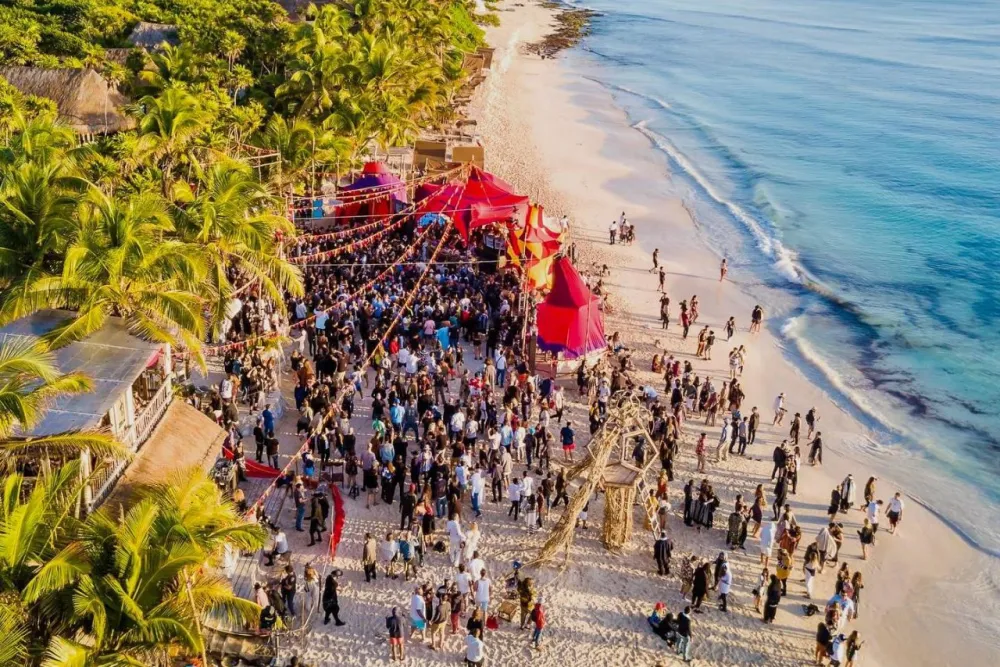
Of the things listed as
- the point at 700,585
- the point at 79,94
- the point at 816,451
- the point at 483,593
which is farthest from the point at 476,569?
the point at 79,94

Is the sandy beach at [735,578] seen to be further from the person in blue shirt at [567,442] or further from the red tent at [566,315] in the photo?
the person in blue shirt at [567,442]

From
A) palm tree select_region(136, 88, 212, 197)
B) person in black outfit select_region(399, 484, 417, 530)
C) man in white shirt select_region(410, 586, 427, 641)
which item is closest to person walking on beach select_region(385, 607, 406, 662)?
man in white shirt select_region(410, 586, 427, 641)

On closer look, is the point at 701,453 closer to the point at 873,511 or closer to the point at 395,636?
the point at 873,511

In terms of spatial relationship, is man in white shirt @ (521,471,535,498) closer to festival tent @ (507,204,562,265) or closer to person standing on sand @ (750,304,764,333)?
festival tent @ (507,204,562,265)

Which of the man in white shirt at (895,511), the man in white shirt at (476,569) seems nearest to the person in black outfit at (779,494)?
the man in white shirt at (895,511)

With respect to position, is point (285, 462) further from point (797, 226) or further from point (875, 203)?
point (875, 203)

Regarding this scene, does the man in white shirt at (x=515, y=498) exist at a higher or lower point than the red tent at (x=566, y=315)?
lower
